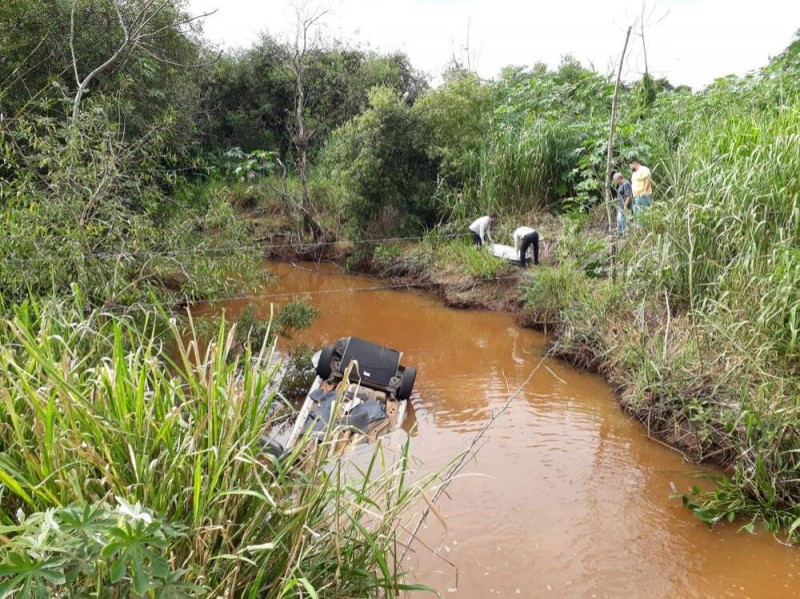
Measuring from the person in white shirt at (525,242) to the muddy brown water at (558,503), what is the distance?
1.85 metres

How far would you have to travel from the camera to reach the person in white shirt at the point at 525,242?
9133mm

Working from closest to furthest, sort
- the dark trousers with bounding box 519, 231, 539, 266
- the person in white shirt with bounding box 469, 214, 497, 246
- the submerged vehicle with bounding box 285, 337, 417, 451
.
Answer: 1. the submerged vehicle with bounding box 285, 337, 417, 451
2. the dark trousers with bounding box 519, 231, 539, 266
3. the person in white shirt with bounding box 469, 214, 497, 246

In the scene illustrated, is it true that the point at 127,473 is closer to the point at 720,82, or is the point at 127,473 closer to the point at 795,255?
the point at 795,255

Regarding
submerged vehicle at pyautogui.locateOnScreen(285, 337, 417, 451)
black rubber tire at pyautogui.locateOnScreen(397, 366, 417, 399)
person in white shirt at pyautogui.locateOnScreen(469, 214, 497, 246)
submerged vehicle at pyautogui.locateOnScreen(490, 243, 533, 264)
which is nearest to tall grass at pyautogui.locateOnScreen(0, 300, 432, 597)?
submerged vehicle at pyautogui.locateOnScreen(285, 337, 417, 451)

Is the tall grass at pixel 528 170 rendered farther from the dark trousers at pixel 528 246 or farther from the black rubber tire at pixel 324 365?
the black rubber tire at pixel 324 365

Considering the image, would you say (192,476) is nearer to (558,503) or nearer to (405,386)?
(558,503)

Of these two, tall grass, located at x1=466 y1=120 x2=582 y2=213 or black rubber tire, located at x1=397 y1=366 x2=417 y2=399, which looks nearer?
black rubber tire, located at x1=397 y1=366 x2=417 y2=399

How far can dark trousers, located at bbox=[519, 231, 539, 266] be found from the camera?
912cm

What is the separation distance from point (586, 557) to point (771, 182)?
159 inches

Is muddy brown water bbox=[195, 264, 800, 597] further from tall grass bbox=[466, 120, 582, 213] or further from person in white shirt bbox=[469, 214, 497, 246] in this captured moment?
tall grass bbox=[466, 120, 582, 213]

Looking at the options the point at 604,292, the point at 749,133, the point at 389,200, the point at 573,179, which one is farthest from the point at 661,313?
the point at 389,200

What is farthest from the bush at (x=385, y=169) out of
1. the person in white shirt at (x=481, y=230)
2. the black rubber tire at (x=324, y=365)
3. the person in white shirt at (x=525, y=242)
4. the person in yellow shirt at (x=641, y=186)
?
the black rubber tire at (x=324, y=365)

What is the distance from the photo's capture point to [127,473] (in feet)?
6.15

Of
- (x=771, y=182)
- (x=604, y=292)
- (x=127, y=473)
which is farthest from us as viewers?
(x=604, y=292)
